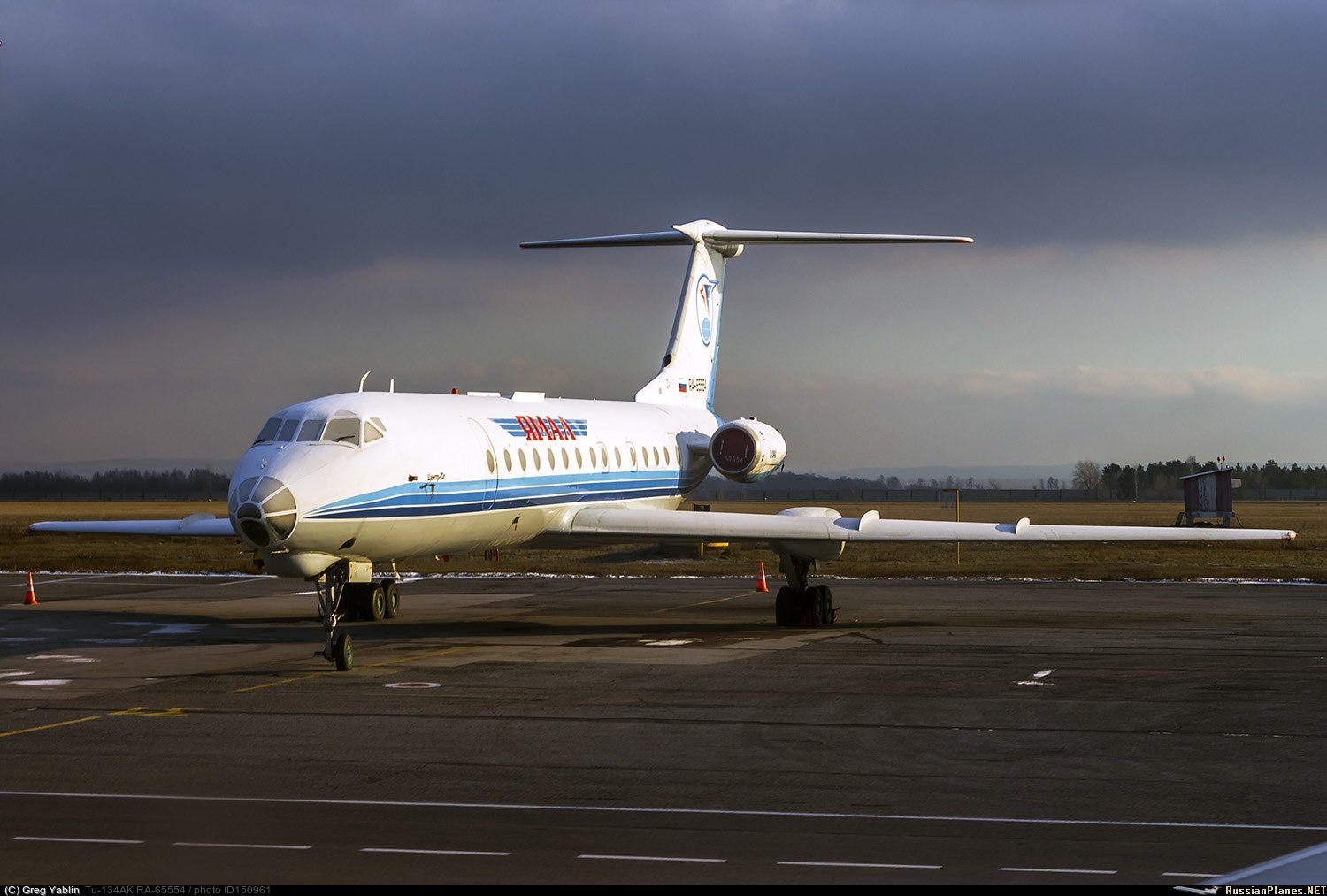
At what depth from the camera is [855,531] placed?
21.1 metres

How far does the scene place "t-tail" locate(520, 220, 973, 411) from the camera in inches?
1153

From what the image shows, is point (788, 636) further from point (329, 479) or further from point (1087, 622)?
point (329, 479)

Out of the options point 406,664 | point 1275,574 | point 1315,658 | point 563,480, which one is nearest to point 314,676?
point 406,664

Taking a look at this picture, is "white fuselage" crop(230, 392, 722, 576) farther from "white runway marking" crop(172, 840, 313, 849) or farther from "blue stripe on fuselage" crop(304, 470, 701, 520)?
"white runway marking" crop(172, 840, 313, 849)

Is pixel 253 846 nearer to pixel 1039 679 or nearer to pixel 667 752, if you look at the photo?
pixel 667 752

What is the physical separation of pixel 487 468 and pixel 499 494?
46cm

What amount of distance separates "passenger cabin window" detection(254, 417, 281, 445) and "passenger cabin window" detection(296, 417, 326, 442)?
0.35 metres

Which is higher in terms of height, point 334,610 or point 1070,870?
point 334,610

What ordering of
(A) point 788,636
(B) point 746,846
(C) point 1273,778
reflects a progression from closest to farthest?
1. (B) point 746,846
2. (C) point 1273,778
3. (A) point 788,636

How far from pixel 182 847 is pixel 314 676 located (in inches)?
313

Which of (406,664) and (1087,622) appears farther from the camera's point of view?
(1087,622)

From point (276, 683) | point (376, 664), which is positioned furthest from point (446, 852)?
point (376, 664)

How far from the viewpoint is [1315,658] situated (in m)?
17.2

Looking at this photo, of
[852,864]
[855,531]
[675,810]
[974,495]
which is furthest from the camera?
[974,495]
